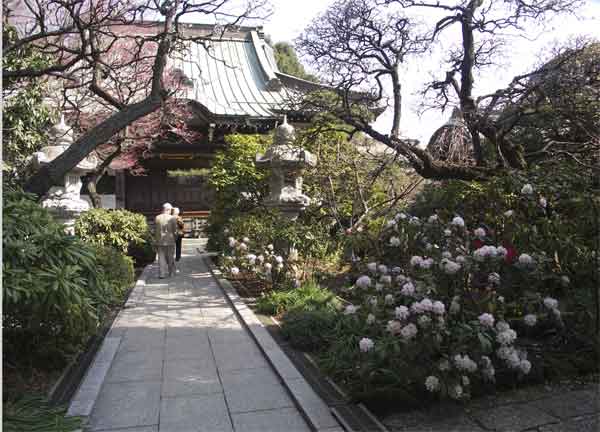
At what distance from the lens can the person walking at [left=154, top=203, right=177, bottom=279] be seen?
10.2 m

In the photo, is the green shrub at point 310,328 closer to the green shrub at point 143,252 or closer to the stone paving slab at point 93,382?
the stone paving slab at point 93,382

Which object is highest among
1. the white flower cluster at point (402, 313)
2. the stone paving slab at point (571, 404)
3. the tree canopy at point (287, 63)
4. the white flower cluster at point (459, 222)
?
the tree canopy at point (287, 63)

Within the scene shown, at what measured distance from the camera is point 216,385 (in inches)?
159

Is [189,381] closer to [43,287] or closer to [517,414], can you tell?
[43,287]

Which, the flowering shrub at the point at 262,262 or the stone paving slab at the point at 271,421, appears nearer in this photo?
the stone paving slab at the point at 271,421

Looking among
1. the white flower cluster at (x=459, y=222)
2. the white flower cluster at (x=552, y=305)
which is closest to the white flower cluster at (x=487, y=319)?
the white flower cluster at (x=552, y=305)

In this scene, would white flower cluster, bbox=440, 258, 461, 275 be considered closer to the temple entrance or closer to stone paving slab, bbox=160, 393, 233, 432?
stone paving slab, bbox=160, 393, 233, 432

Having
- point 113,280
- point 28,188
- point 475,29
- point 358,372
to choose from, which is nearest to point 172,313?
point 113,280

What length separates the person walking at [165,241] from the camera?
10168mm

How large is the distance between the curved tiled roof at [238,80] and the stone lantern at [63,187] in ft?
20.9

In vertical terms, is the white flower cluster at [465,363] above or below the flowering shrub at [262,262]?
below

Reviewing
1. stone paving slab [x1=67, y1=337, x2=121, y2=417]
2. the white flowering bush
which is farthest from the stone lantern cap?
the white flowering bush

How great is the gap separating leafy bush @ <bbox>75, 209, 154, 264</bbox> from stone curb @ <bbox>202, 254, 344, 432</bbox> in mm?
5356

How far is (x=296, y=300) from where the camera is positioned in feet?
21.9
